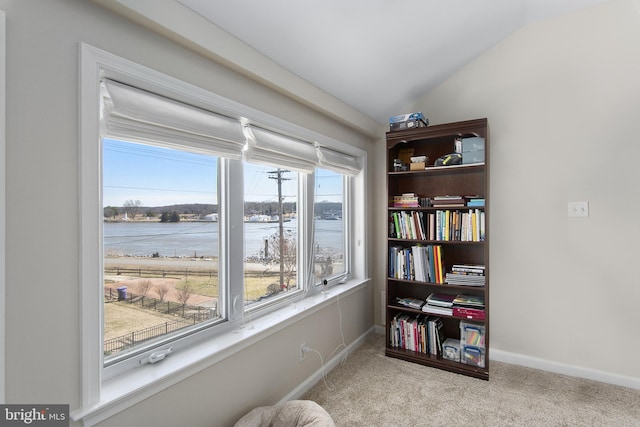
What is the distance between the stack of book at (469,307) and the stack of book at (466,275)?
14cm

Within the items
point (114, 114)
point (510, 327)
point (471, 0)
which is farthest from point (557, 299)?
point (114, 114)

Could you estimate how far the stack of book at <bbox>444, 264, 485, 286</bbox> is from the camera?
2.52 meters

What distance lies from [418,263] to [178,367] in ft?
6.61

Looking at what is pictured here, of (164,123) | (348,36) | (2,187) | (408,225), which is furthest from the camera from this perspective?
(408,225)

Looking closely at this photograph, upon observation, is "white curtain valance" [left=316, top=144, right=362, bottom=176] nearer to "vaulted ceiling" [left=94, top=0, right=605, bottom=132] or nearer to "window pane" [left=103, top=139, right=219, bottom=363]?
"vaulted ceiling" [left=94, top=0, right=605, bottom=132]

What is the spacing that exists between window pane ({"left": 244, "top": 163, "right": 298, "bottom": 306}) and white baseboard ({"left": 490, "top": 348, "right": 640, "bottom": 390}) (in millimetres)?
1928

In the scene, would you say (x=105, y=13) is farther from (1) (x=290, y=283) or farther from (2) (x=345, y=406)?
(2) (x=345, y=406)

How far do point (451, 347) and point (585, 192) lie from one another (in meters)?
1.61

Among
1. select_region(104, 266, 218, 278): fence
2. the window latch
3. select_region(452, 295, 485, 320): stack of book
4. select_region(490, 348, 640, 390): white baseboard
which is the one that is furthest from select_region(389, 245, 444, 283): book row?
the window latch

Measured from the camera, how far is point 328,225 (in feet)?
9.38

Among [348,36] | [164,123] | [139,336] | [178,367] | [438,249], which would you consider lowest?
[178,367]

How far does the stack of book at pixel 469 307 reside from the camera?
2475 mm

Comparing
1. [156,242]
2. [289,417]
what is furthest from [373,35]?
[289,417]

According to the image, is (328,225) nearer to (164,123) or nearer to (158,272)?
(158,272)
